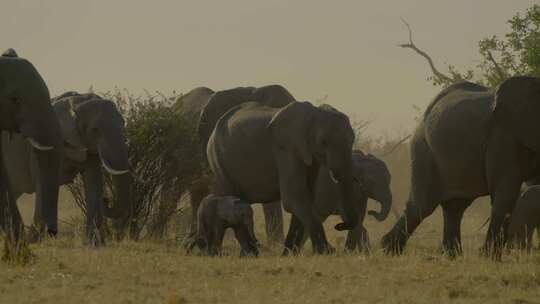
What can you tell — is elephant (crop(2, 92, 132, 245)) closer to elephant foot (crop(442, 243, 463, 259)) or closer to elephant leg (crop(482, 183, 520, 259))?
elephant foot (crop(442, 243, 463, 259))

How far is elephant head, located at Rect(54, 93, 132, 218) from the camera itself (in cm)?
1698

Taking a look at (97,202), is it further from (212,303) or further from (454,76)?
(454,76)

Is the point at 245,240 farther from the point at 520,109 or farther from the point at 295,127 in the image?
the point at 520,109

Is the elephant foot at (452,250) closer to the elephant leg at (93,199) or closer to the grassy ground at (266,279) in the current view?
the grassy ground at (266,279)

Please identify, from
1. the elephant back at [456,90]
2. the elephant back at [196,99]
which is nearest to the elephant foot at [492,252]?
the elephant back at [456,90]

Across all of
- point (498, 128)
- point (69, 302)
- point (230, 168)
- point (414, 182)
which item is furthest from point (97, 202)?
point (69, 302)

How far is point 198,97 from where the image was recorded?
25.0 metres

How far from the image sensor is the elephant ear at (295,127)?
1579cm

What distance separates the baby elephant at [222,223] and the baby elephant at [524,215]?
370 centimetres

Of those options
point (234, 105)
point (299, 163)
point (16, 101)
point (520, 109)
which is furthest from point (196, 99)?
point (16, 101)

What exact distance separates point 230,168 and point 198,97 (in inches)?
305

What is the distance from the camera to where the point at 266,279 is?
39.7 ft

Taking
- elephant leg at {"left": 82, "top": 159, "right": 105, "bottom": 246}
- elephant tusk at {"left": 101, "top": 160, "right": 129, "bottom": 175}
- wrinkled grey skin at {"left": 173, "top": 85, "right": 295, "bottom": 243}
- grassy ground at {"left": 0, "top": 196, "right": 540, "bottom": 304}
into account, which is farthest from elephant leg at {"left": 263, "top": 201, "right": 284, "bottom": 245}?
grassy ground at {"left": 0, "top": 196, "right": 540, "bottom": 304}

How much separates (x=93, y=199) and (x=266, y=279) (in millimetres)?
5827
